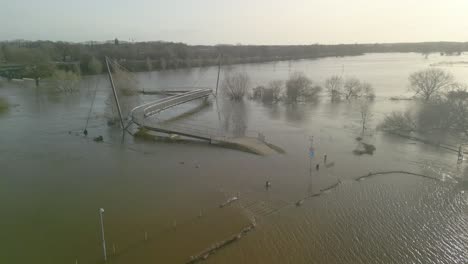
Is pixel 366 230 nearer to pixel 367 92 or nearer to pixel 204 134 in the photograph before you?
pixel 204 134

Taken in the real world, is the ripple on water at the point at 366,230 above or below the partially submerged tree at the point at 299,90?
below

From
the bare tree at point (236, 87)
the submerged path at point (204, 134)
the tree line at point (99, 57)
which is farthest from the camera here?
the tree line at point (99, 57)

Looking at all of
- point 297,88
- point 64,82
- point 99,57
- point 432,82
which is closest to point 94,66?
point 99,57

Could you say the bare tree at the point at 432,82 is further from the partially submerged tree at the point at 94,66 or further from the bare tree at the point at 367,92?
the partially submerged tree at the point at 94,66

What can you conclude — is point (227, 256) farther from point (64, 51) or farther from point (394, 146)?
point (64, 51)

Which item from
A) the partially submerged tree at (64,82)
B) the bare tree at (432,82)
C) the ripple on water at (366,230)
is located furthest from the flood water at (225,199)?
the partially submerged tree at (64,82)

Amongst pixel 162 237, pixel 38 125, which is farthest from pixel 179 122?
pixel 162 237

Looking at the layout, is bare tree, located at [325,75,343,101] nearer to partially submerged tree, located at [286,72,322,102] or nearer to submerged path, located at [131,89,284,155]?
partially submerged tree, located at [286,72,322,102]
